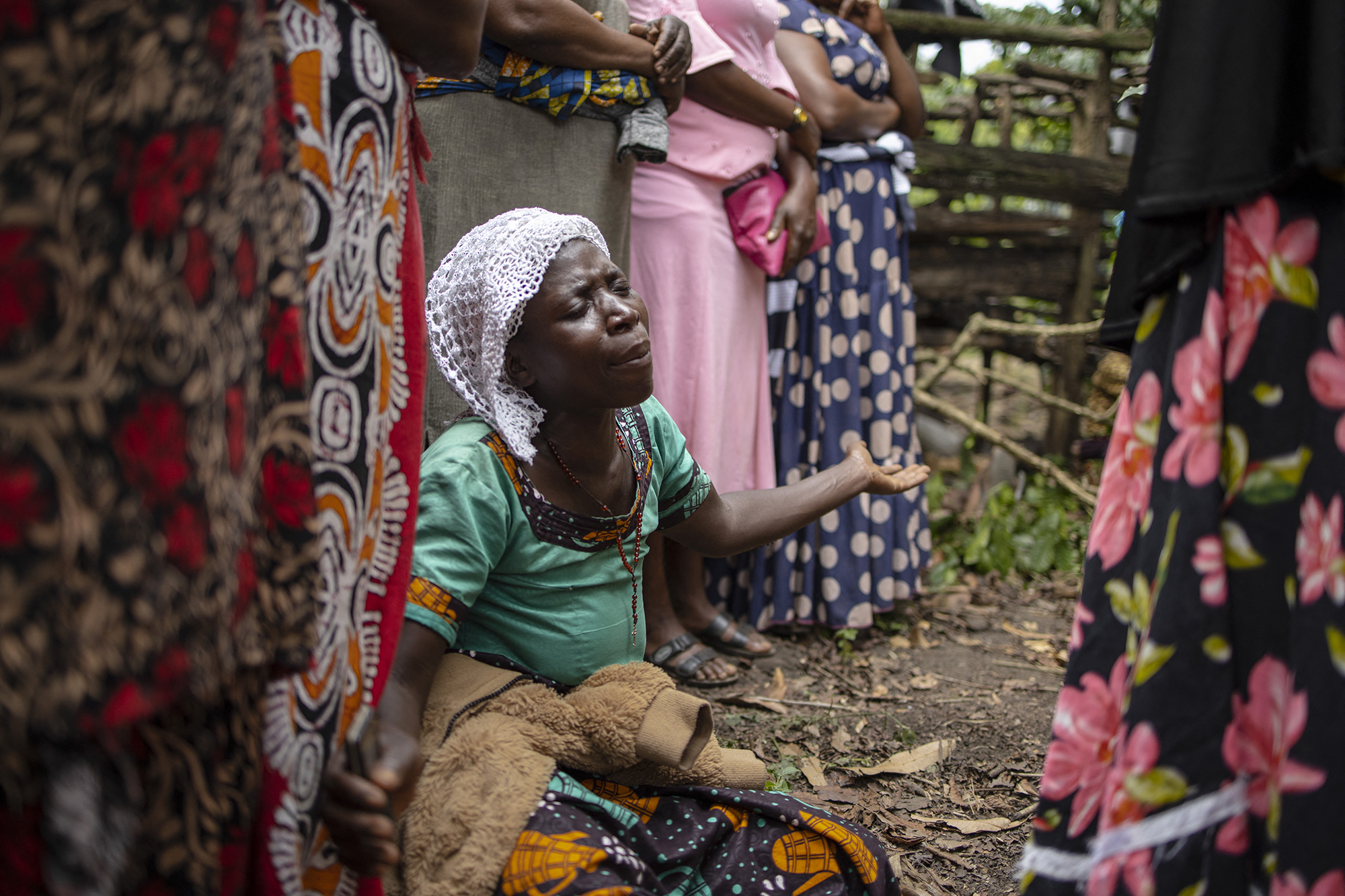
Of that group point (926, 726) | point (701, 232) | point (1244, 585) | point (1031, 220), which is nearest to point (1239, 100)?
point (1244, 585)

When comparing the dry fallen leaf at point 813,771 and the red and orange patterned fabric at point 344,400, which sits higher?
the red and orange patterned fabric at point 344,400

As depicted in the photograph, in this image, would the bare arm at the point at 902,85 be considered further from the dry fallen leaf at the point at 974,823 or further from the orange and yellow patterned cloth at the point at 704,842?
the orange and yellow patterned cloth at the point at 704,842

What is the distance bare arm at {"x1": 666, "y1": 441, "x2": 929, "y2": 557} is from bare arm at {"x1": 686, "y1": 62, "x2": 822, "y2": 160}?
1407mm

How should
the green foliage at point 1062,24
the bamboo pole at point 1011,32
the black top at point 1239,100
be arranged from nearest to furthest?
the black top at point 1239,100 → the bamboo pole at point 1011,32 → the green foliage at point 1062,24

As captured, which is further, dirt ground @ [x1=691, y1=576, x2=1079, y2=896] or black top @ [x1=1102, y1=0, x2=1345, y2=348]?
dirt ground @ [x1=691, y1=576, x2=1079, y2=896]

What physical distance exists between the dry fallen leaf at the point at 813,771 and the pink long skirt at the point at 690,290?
37.7 inches

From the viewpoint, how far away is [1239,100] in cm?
116

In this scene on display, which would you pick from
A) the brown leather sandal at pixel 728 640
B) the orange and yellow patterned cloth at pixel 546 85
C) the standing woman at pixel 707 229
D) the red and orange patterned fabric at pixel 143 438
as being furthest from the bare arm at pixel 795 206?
the red and orange patterned fabric at pixel 143 438

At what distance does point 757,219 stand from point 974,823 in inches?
76.0

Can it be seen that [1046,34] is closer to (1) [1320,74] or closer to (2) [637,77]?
(2) [637,77]

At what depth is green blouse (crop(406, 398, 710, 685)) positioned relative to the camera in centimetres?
170

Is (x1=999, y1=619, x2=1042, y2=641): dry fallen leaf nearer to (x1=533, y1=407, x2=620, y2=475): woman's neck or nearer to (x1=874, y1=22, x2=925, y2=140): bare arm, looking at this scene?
(x1=874, y1=22, x2=925, y2=140): bare arm

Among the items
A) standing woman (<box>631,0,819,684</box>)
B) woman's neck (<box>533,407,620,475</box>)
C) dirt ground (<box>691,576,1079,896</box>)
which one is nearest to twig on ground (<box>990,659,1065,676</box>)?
dirt ground (<box>691,576,1079,896</box>)

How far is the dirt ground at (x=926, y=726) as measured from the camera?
90.7 inches
